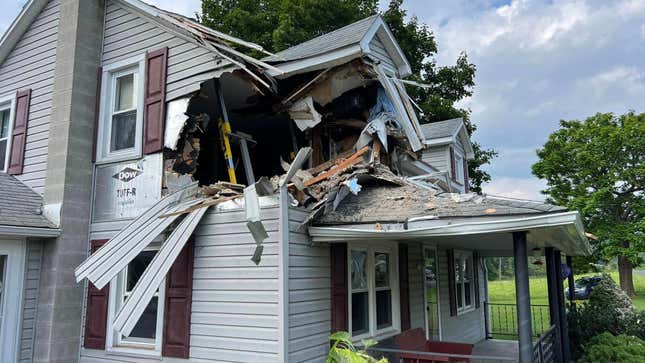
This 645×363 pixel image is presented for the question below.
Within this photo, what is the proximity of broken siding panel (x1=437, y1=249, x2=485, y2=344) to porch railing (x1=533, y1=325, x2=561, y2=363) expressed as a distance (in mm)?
2937

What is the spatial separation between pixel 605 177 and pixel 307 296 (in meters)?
24.9

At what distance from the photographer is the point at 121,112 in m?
7.39

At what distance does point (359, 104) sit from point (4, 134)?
22.3ft

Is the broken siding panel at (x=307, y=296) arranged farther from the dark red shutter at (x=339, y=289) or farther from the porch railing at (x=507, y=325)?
the porch railing at (x=507, y=325)

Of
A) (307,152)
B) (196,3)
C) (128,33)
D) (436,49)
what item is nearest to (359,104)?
(307,152)

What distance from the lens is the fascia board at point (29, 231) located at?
20.4 feet

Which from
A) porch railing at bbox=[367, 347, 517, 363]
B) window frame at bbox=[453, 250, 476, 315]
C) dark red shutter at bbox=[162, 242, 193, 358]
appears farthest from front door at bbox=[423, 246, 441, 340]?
dark red shutter at bbox=[162, 242, 193, 358]

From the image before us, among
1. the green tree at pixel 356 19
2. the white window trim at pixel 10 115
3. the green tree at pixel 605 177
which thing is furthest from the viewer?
the green tree at pixel 605 177

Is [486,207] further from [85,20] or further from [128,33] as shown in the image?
[85,20]

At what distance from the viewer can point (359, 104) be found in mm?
7902

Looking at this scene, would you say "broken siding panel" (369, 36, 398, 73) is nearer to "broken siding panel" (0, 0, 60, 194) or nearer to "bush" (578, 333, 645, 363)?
"broken siding panel" (0, 0, 60, 194)

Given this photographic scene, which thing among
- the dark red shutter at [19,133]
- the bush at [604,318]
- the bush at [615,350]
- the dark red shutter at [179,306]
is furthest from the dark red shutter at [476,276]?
the dark red shutter at [19,133]

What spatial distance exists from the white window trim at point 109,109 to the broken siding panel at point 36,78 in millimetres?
956

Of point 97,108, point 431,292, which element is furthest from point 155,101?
point 431,292
